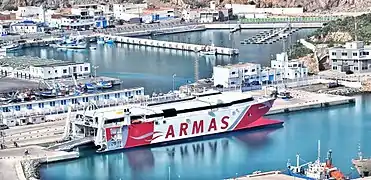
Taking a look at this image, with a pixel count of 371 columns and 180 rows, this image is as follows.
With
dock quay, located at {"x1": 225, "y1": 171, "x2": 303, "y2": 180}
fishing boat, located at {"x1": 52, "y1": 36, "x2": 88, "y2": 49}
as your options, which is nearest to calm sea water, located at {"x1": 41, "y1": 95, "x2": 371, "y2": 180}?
dock quay, located at {"x1": 225, "y1": 171, "x2": 303, "y2": 180}

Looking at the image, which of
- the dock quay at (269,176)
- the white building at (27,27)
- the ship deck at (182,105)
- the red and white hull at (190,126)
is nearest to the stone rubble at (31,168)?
the red and white hull at (190,126)

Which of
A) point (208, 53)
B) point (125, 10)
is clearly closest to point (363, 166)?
point (208, 53)

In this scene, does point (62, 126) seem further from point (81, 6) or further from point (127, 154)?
point (81, 6)

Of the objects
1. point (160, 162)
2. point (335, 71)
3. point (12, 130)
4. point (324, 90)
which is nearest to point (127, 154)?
point (160, 162)

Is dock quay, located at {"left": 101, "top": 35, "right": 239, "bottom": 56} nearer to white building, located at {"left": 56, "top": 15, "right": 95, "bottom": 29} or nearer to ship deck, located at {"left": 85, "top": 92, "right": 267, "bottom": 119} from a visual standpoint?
white building, located at {"left": 56, "top": 15, "right": 95, "bottom": 29}

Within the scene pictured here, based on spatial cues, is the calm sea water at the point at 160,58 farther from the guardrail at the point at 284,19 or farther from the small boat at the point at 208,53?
the guardrail at the point at 284,19

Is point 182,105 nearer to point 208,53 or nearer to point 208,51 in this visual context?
point 208,53
